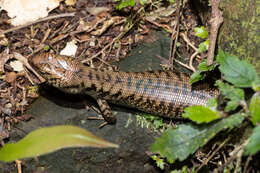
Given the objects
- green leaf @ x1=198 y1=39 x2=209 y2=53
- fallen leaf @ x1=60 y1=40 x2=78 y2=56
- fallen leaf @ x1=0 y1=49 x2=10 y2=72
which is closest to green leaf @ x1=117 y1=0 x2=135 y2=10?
fallen leaf @ x1=60 y1=40 x2=78 y2=56

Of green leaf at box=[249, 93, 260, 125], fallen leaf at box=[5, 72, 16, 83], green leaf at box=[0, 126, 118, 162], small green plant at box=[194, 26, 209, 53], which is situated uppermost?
small green plant at box=[194, 26, 209, 53]

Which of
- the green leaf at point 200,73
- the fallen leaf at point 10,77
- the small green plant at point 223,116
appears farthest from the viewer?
the fallen leaf at point 10,77

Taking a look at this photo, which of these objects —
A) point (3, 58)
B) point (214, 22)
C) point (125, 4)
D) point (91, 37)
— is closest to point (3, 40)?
point (3, 58)

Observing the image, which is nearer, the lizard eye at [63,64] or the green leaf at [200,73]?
the green leaf at [200,73]

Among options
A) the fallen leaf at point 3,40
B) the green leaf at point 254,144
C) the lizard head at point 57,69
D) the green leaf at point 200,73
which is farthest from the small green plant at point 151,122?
the fallen leaf at point 3,40

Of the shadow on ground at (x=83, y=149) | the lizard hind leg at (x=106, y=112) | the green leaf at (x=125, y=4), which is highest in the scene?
the green leaf at (x=125, y=4)

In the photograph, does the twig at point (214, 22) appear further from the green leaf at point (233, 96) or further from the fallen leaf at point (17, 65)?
the fallen leaf at point (17, 65)

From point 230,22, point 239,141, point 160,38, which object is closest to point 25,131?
point 160,38

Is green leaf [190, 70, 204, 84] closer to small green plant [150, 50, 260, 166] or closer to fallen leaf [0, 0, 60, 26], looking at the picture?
small green plant [150, 50, 260, 166]
